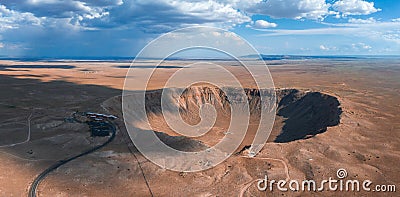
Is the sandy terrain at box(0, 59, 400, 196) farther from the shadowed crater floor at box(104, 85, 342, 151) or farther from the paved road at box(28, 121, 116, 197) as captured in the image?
the shadowed crater floor at box(104, 85, 342, 151)

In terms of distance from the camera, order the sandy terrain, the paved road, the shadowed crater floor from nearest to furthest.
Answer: the paved road
the sandy terrain
the shadowed crater floor

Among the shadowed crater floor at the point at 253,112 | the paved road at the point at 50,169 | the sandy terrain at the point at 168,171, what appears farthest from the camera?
the shadowed crater floor at the point at 253,112

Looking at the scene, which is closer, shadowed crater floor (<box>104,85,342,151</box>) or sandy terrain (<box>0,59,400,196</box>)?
sandy terrain (<box>0,59,400,196</box>)

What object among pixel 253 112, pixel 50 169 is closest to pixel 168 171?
pixel 50 169

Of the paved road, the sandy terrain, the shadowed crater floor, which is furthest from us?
the shadowed crater floor

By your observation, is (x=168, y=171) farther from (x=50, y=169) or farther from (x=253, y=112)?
(x=253, y=112)

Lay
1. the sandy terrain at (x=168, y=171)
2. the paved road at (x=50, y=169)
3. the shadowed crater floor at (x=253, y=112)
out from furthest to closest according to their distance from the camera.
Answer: the shadowed crater floor at (x=253, y=112) → the sandy terrain at (x=168, y=171) → the paved road at (x=50, y=169)

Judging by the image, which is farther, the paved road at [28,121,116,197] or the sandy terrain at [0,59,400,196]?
the sandy terrain at [0,59,400,196]

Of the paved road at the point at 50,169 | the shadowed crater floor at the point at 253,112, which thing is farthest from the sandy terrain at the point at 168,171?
the shadowed crater floor at the point at 253,112

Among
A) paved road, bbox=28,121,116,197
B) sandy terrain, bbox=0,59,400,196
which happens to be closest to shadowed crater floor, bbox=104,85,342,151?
sandy terrain, bbox=0,59,400,196

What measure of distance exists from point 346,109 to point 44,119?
3124 inches

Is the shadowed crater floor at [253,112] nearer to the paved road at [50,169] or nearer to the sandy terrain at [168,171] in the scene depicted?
the sandy terrain at [168,171]

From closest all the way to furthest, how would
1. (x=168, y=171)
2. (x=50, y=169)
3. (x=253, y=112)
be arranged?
(x=168, y=171) → (x=50, y=169) → (x=253, y=112)

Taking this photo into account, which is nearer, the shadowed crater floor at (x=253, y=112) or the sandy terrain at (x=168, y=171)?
the sandy terrain at (x=168, y=171)
